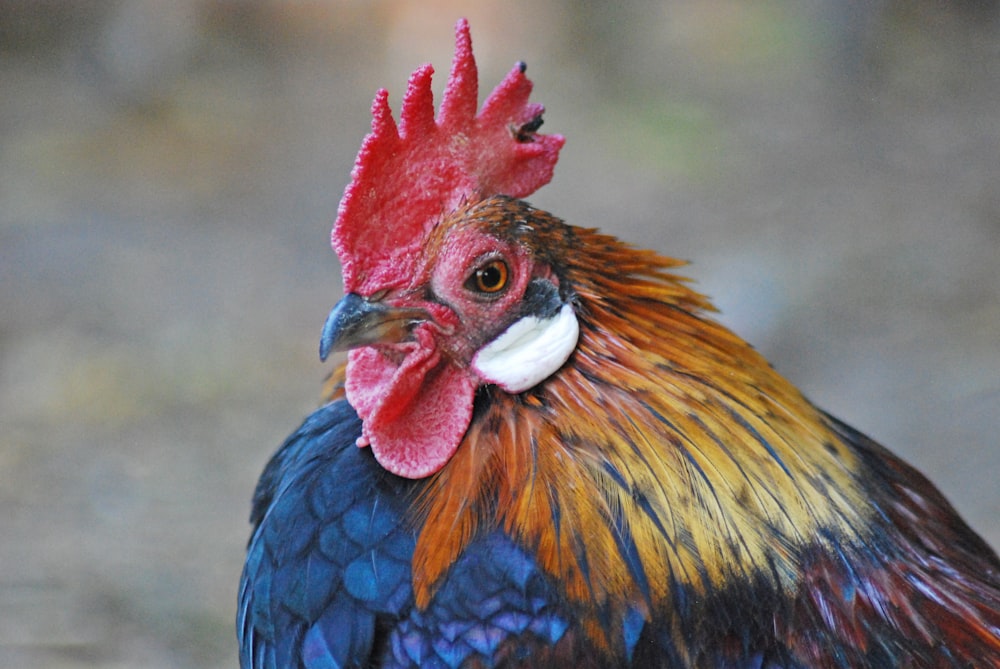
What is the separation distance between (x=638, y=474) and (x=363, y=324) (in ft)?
2.13

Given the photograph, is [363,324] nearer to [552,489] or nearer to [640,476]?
[552,489]

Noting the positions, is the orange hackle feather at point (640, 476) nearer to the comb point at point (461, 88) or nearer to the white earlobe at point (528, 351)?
the white earlobe at point (528, 351)

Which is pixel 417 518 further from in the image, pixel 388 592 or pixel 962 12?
pixel 962 12

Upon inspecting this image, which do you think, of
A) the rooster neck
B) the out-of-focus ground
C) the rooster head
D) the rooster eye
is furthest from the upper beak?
the out-of-focus ground

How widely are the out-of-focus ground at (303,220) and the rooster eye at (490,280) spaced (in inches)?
107

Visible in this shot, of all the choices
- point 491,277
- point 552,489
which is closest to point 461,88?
point 491,277

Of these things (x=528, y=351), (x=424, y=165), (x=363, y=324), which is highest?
(x=424, y=165)

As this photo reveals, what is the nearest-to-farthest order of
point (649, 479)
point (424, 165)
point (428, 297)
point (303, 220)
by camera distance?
point (649, 479), point (428, 297), point (424, 165), point (303, 220)

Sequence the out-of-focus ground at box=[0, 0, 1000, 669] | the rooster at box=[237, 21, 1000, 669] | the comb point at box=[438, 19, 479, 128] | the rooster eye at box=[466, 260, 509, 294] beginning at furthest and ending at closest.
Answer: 1. the out-of-focus ground at box=[0, 0, 1000, 669]
2. the comb point at box=[438, 19, 479, 128]
3. the rooster eye at box=[466, 260, 509, 294]
4. the rooster at box=[237, 21, 1000, 669]

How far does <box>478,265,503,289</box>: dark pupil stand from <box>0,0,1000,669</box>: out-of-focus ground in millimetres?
2735

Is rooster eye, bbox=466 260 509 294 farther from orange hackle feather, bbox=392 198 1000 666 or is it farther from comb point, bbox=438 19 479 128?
comb point, bbox=438 19 479 128

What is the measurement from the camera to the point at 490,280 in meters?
2.17

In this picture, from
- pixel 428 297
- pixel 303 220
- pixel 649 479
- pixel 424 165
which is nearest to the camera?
pixel 649 479

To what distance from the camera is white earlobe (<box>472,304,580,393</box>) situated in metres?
2.17
